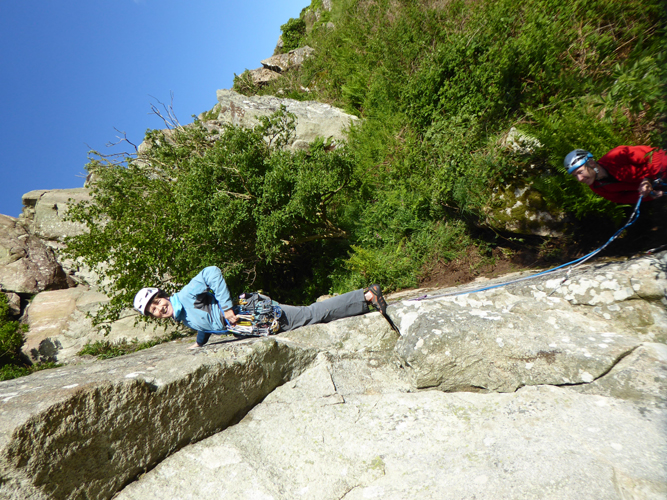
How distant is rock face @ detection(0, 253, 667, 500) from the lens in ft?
7.25

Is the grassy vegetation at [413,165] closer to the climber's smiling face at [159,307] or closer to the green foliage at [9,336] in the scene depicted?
the climber's smiling face at [159,307]

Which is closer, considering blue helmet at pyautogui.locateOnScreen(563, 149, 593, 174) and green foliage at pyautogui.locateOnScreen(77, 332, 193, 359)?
blue helmet at pyautogui.locateOnScreen(563, 149, 593, 174)

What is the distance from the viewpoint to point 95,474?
7.99ft

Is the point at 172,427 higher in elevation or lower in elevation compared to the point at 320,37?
lower

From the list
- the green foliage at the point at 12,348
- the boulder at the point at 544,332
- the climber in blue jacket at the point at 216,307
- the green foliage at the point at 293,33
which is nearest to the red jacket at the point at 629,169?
the boulder at the point at 544,332

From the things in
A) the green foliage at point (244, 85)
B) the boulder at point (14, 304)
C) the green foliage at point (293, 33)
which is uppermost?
the green foliage at point (293, 33)

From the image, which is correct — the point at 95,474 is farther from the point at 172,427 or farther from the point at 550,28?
the point at 550,28

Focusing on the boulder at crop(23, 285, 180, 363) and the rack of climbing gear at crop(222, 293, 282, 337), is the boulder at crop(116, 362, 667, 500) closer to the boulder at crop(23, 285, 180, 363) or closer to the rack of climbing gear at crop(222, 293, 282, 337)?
the rack of climbing gear at crop(222, 293, 282, 337)

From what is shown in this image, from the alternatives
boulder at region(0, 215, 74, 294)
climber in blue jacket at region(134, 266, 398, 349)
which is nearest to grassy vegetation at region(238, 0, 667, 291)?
climber in blue jacket at region(134, 266, 398, 349)

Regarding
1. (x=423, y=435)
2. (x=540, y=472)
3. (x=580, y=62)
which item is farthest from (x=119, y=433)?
(x=580, y=62)

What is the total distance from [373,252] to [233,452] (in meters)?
5.32

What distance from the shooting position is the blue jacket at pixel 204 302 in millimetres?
3980

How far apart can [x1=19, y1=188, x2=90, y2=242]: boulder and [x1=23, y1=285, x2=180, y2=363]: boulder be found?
346 centimetres

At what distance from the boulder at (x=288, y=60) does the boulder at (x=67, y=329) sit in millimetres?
12509
